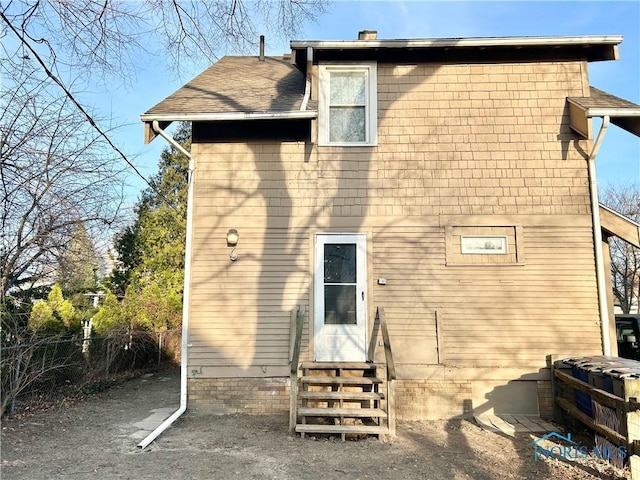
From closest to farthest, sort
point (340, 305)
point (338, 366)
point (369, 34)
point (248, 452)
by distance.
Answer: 1. point (248, 452)
2. point (338, 366)
3. point (340, 305)
4. point (369, 34)

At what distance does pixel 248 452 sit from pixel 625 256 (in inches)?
866

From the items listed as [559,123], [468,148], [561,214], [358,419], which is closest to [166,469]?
[358,419]

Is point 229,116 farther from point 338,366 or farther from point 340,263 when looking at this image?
point 338,366

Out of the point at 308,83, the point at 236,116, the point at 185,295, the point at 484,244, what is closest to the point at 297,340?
the point at 185,295

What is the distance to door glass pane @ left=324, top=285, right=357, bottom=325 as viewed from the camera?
20.5 feet

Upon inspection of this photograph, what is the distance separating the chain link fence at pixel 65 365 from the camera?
18.5 feet

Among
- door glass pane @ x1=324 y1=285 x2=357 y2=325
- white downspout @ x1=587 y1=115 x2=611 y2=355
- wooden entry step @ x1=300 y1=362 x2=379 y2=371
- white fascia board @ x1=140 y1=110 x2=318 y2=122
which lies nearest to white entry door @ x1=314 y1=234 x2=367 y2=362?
door glass pane @ x1=324 y1=285 x2=357 y2=325

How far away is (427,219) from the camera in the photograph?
20.9 ft

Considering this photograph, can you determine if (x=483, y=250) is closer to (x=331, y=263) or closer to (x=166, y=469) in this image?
(x=331, y=263)

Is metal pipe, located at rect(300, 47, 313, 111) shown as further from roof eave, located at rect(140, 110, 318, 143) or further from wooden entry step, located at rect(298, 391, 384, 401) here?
wooden entry step, located at rect(298, 391, 384, 401)

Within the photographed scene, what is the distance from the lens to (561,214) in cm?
631

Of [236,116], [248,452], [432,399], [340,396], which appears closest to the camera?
[248,452]

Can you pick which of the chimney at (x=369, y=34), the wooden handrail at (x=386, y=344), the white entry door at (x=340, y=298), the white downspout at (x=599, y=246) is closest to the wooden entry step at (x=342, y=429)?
the wooden handrail at (x=386, y=344)

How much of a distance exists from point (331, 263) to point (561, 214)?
3.65 meters
